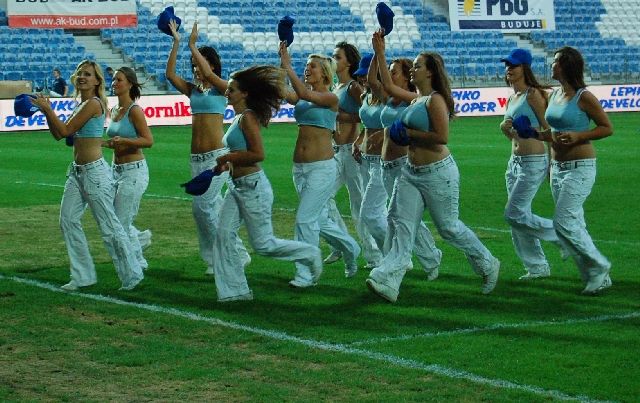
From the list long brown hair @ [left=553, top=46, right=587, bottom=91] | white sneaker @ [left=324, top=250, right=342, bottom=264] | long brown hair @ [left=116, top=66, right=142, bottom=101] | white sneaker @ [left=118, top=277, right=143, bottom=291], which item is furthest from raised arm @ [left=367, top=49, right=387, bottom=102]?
white sneaker @ [left=118, top=277, right=143, bottom=291]

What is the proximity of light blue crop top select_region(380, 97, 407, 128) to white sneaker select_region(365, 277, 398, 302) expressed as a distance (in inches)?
69.7

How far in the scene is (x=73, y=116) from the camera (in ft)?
36.1

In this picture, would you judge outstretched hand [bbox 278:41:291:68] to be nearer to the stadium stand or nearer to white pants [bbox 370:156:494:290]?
white pants [bbox 370:156:494:290]

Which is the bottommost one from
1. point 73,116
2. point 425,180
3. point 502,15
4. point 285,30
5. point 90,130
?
point 425,180

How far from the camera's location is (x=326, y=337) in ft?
29.2

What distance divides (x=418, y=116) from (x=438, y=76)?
0.35 m

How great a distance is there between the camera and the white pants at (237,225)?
10.3 m

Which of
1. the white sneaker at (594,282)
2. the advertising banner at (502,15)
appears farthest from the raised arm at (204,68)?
the advertising banner at (502,15)

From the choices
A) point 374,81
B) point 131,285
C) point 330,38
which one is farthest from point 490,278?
point 330,38

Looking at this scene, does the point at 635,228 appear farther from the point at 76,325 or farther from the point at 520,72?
the point at 76,325

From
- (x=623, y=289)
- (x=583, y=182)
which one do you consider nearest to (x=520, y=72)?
(x=583, y=182)

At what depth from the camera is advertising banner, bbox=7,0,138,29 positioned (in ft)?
125

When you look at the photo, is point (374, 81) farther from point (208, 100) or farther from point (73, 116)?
point (73, 116)

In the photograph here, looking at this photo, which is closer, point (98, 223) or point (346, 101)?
point (98, 223)
